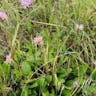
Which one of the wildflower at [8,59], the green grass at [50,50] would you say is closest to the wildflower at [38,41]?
the green grass at [50,50]

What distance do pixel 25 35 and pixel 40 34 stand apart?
0.34 feet

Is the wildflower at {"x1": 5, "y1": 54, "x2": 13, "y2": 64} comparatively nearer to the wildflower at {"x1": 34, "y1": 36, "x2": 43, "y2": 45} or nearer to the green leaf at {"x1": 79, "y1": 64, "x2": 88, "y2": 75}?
the wildflower at {"x1": 34, "y1": 36, "x2": 43, "y2": 45}

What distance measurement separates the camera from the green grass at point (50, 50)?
1.47 meters

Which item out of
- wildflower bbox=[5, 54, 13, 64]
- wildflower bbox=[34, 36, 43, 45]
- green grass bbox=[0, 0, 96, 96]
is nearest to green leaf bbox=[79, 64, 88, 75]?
green grass bbox=[0, 0, 96, 96]

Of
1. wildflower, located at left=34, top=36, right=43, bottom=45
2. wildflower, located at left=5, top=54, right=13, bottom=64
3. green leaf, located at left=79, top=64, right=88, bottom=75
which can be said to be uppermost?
wildflower, located at left=34, top=36, right=43, bottom=45

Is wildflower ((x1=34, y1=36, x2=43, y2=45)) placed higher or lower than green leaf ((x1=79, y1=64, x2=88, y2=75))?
higher

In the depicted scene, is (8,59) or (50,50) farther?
(50,50)

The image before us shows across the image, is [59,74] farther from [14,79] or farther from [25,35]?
[25,35]

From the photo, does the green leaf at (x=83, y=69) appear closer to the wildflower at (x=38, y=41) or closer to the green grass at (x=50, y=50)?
the green grass at (x=50, y=50)

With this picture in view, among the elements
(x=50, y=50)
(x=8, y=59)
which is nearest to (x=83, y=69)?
(x=50, y=50)

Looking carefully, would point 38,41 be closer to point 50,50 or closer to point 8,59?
point 50,50

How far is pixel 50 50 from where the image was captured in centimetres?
159

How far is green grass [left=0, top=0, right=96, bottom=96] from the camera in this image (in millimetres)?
1474

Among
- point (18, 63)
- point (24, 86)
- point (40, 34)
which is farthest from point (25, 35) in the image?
point (24, 86)
